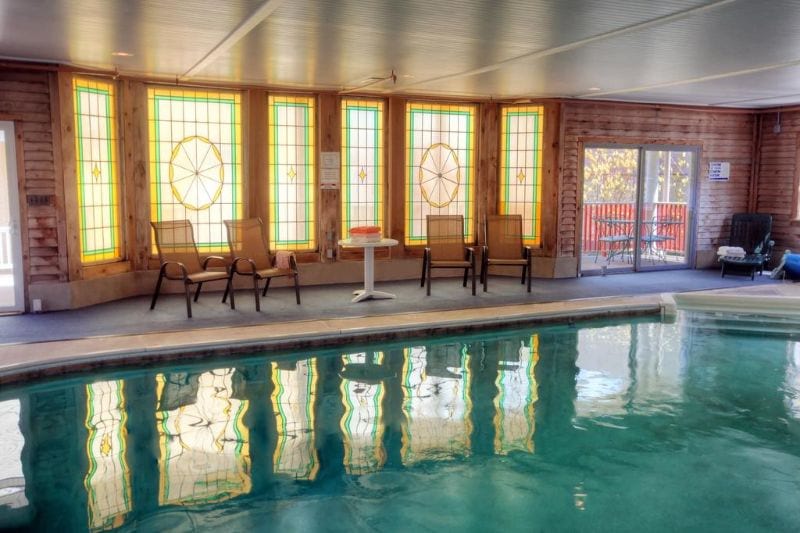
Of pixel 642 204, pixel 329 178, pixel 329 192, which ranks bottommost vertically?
pixel 642 204

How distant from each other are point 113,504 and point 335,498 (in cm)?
123

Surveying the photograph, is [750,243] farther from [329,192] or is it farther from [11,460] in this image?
[11,460]

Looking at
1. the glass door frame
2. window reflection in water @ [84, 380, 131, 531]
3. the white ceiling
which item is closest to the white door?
the white ceiling

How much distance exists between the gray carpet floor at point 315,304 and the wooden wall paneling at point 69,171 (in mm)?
676

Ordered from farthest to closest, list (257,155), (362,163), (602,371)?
1. (362,163)
2. (257,155)
3. (602,371)

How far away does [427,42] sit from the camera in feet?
19.8

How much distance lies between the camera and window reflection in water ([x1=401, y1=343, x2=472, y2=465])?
4707mm

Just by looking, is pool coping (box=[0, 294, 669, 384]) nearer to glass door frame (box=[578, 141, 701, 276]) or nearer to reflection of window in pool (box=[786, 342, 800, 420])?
reflection of window in pool (box=[786, 342, 800, 420])

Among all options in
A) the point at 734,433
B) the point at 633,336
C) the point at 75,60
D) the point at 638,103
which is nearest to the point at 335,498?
the point at 734,433

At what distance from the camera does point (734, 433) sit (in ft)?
16.4

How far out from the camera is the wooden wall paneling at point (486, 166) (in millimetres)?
10555

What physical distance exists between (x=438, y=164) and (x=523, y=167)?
1.30m

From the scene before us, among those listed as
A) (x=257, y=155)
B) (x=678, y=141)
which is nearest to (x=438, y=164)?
(x=257, y=155)

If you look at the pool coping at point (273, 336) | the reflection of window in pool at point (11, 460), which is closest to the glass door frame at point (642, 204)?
the pool coping at point (273, 336)
